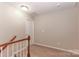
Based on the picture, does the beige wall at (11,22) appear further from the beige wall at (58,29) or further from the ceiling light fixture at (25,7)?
the beige wall at (58,29)

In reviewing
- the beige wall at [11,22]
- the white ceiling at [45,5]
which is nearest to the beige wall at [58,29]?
the white ceiling at [45,5]

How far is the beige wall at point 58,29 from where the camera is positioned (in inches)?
61.9

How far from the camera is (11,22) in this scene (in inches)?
62.1

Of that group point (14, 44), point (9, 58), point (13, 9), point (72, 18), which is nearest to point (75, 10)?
point (72, 18)

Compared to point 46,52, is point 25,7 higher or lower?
higher

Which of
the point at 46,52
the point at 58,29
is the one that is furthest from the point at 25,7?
the point at 46,52

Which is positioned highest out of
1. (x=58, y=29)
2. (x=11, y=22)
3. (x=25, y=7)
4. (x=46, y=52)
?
(x=25, y=7)

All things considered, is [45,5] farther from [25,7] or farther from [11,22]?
[11,22]

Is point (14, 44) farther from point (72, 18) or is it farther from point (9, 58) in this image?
point (72, 18)

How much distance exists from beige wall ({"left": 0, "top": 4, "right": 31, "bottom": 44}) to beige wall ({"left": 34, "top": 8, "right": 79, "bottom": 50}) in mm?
196

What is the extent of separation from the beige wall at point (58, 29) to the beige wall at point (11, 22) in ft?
0.64

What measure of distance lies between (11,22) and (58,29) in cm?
70

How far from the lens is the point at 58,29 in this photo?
162cm

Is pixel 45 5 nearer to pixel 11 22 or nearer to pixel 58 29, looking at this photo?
pixel 58 29
